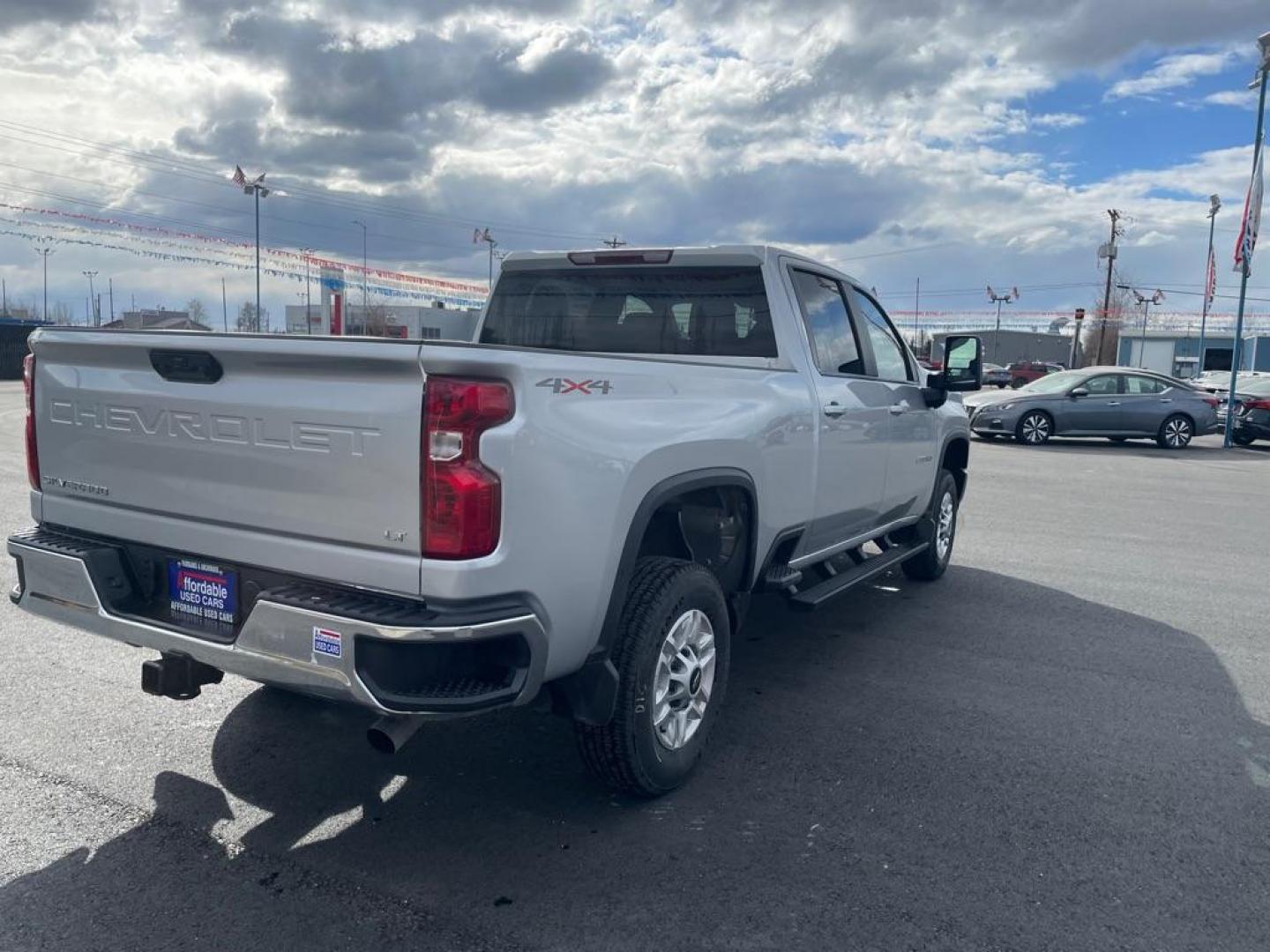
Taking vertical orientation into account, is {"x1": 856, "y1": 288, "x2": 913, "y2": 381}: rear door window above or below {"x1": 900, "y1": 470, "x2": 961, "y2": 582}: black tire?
above

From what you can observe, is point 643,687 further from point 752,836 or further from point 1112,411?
point 1112,411

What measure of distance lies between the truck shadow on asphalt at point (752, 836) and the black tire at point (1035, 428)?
14.4 metres

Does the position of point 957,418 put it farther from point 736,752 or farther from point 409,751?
point 409,751

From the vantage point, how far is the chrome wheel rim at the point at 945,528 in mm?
7020

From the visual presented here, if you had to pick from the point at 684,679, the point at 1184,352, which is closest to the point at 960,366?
the point at 684,679

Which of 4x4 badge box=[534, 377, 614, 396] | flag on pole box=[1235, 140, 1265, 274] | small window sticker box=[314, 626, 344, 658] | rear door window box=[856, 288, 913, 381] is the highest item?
flag on pole box=[1235, 140, 1265, 274]

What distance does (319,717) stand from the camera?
14.2 feet

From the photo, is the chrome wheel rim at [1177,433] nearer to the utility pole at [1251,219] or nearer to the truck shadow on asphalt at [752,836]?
the utility pole at [1251,219]

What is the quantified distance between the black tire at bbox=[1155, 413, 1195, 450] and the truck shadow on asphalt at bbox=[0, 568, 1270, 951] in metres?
15.2

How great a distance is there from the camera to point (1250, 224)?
19.8 metres

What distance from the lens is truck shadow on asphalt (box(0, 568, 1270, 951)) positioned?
2855 millimetres

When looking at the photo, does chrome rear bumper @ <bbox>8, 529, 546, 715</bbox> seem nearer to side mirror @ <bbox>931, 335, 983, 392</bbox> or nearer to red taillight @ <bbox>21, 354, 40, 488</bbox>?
red taillight @ <bbox>21, 354, 40, 488</bbox>

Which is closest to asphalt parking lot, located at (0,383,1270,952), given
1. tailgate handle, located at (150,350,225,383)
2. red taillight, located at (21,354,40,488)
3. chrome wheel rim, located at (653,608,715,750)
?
chrome wheel rim, located at (653,608,715,750)

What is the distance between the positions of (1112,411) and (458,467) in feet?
59.8
